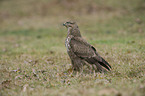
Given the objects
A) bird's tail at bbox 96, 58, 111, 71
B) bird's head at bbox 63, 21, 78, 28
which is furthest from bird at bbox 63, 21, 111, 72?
bird's head at bbox 63, 21, 78, 28

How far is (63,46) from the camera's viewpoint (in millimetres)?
10039

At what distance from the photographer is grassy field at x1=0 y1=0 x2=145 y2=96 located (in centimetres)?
443

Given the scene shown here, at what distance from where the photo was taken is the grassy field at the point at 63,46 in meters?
4.43

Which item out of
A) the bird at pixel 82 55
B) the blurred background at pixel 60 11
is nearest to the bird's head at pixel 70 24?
the bird at pixel 82 55

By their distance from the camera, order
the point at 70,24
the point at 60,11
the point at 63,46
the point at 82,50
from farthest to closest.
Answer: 1. the point at 60,11
2. the point at 63,46
3. the point at 70,24
4. the point at 82,50

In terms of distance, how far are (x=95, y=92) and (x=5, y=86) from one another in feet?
7.55

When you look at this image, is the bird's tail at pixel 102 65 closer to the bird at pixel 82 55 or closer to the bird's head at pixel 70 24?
the bird at pixel 82 55

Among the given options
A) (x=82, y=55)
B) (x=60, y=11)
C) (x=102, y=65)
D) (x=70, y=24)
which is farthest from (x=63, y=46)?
(x=60, y=11)

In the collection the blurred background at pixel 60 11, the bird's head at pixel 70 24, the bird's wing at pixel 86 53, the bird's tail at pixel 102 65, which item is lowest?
the bird's tail at pixel 102 65

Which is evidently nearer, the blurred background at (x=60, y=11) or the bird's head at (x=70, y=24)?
the bird's head at (x=70, y=24)

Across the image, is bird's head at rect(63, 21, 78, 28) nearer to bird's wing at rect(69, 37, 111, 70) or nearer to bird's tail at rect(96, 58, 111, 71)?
bird's wing at rect(69, 37, 111, 70)

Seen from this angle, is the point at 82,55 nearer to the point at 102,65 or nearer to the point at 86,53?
the point at 86,53

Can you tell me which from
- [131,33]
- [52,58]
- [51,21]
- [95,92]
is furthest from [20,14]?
[95,92]

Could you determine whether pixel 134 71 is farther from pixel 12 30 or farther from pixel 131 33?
pixel 12 30
